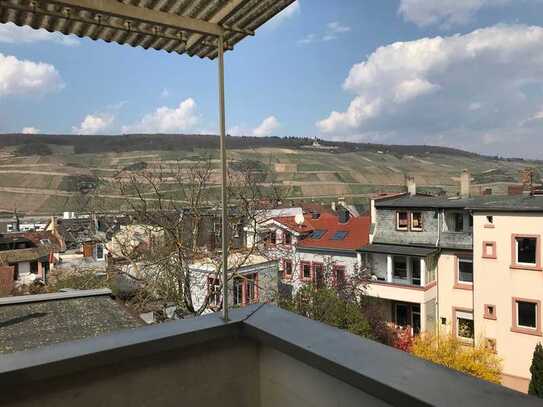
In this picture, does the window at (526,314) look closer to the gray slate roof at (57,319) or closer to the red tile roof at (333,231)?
the red tile roof at (333,231)

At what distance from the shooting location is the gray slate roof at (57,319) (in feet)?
13.2

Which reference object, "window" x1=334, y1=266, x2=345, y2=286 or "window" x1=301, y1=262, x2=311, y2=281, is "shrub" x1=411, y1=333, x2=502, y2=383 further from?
"window" x1=301, y1=262, x2=311, y2=281

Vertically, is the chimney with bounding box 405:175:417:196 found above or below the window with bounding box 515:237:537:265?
above

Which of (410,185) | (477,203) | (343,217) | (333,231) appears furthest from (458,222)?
(343,217)

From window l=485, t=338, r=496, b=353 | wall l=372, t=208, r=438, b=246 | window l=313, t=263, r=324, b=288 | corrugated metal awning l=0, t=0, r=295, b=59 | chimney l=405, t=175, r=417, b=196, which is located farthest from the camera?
chimney l=405, t=175, r=417, b=196

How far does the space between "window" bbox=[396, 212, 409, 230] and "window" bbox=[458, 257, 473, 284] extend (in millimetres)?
2174

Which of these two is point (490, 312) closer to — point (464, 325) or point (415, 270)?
point (464, 325)

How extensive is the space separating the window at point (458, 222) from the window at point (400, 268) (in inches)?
82.1

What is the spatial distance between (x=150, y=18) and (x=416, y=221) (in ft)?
48.7

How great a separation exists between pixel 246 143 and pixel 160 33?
→ 62.7 m

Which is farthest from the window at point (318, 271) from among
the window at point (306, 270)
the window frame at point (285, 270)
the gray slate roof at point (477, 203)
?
the gray slate roof at point (477, 203)

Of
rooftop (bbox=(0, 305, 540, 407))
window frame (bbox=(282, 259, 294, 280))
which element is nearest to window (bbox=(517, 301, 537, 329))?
window frame (bbox=(282, 259, 294, 280))

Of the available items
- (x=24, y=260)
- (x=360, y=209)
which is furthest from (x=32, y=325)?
(x=360, y=209)

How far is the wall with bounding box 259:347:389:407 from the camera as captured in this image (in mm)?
1188
